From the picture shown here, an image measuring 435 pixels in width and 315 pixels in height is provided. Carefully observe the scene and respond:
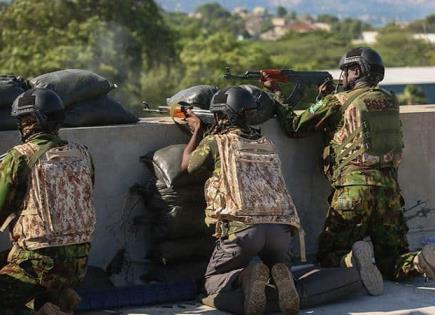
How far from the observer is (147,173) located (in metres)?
6.50

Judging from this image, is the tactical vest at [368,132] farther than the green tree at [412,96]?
No

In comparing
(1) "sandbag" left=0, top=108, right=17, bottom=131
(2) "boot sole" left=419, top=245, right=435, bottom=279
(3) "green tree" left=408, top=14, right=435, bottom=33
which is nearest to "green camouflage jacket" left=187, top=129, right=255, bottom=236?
(1) "sandbag" left=0, top=108, right=17, bottom=131

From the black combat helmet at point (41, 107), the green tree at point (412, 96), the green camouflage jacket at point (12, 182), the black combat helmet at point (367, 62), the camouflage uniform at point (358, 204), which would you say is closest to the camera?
the green camouflage jacket at point (12, 182)

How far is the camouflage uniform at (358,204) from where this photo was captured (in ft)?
21.2

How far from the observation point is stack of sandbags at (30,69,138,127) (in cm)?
629

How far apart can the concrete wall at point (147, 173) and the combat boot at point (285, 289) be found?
1.20m

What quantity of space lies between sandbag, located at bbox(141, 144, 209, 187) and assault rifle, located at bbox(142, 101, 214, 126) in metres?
0.21

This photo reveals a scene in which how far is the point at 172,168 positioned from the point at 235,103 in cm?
64

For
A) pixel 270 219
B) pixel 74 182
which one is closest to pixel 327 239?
pixel 270 219

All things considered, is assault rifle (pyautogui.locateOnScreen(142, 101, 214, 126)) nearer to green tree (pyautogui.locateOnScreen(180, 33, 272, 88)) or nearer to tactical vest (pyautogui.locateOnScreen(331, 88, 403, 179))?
tactical vest (pyautogui.locateOnScreen(331, 88, 403, 179))


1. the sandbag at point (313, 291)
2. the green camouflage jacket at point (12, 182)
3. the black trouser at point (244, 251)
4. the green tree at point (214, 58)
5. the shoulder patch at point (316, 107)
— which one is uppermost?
the green tree at point (214, 58)

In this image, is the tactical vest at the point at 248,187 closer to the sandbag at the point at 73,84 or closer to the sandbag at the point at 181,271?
the sandbag at the point at 181,271

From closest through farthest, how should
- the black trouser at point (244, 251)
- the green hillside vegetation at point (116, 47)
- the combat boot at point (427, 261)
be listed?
1. the black trouser at point (244, 251)
2. the combat boot at point (427, 261)
3. the green hillside vegetation at point (116, 47)

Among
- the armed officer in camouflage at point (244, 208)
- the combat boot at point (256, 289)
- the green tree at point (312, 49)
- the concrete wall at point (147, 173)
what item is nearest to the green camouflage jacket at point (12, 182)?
the concrete wall at point (147, 173)
